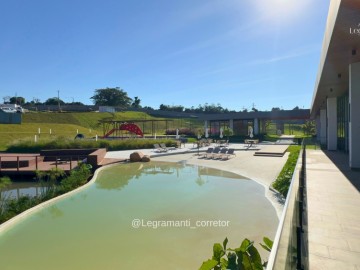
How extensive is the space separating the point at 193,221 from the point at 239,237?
147 centimetres

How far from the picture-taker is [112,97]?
11712 centimetres

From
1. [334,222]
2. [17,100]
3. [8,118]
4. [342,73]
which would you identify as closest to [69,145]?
[342,73]

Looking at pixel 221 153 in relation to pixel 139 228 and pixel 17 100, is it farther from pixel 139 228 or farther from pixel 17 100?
pixel 17 100

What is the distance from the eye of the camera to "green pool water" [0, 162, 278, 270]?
5.25 metres

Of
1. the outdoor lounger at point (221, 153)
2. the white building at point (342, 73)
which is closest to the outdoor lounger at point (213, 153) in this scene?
the outdoor lounger at point (221, 153)

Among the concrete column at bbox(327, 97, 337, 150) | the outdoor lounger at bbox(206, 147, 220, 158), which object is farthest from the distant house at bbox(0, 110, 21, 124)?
the concrete column at bbox(327, 97, 337, 150)

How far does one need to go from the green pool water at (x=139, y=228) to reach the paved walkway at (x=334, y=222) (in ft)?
4.57

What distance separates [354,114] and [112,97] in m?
114

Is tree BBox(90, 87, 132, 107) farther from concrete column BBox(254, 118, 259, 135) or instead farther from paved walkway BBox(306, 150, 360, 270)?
paved walkway BBox(306, 150, 360, 270)

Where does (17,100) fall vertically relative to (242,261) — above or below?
above

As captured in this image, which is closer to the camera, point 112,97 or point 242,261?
point 242,261

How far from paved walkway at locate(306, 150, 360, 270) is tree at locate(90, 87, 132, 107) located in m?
114

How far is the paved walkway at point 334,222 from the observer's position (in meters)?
3.71

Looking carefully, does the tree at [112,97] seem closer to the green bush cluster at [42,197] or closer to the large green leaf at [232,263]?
the green bush cluster at [42,197]
